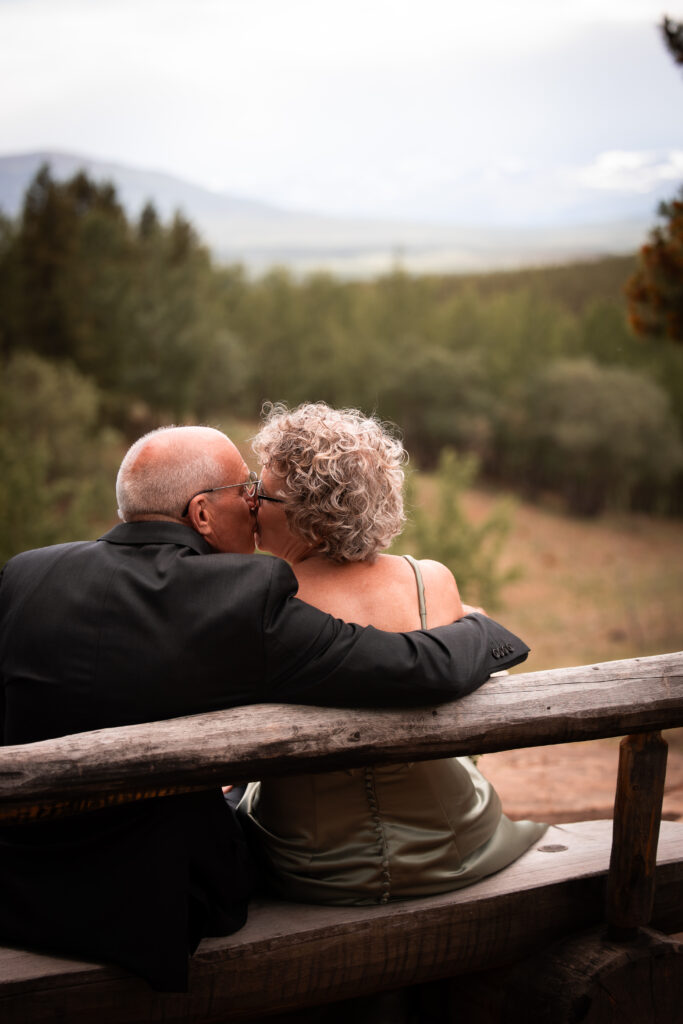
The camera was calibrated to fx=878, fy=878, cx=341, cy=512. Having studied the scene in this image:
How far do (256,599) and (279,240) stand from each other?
83.2m

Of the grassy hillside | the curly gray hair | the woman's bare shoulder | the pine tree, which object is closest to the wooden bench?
the woman's bare shoulder

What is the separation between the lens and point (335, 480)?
1.80m

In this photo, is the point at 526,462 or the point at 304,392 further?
the point at 304,392

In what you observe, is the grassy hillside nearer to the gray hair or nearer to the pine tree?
the pine tree

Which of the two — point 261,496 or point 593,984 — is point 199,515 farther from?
point 593,984

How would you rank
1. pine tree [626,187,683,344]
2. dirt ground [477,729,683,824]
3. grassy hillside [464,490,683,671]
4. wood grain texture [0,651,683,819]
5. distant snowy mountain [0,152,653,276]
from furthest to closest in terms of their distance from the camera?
distant snowy mountain [0,152,653,276], grassy hillside [464,490,683,671], pine tree [626,187,683,344], dirt ground [477,729,683,824], wood grain texture [0,651,683,819]

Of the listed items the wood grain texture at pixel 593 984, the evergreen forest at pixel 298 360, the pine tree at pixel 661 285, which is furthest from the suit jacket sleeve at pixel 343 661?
the evergreen forest at pixel 298 360

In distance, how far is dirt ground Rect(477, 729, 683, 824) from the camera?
4.04m

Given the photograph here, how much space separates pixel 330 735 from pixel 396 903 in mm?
498

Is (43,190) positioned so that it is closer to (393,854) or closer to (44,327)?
(44,327)

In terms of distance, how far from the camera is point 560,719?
1.79 meters

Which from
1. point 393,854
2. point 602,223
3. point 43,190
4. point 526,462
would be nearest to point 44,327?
point 43,190

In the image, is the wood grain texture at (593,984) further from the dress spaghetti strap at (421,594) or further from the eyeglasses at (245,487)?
the eyeglasses at (245,487)

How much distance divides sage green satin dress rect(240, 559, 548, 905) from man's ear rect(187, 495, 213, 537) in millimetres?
456
